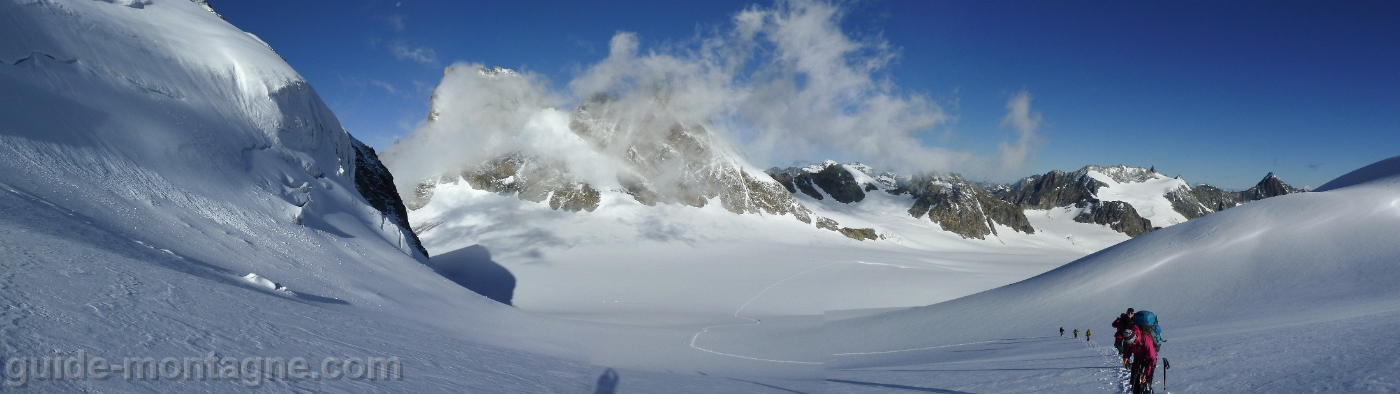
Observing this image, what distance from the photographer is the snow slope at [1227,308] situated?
287 inches

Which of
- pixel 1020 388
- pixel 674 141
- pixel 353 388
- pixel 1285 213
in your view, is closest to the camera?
pixel 353 388

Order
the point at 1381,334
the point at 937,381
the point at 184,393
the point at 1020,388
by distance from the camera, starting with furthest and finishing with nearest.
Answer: the point at 937,381 < the point at 1020,388 < the point at 1381,334 < the point at 184,393

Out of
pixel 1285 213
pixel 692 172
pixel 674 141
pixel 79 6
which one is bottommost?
pixel 1285 213

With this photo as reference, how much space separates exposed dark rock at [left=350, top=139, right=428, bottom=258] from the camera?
102ft

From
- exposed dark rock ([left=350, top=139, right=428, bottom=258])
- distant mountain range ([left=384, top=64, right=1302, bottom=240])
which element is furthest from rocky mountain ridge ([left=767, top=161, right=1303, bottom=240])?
exposed dark rock ([left=350, top=139, right=428, bottom=258])

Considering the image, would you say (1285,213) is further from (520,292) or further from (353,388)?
(520,292)

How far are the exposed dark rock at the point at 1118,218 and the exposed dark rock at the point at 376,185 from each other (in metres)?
178

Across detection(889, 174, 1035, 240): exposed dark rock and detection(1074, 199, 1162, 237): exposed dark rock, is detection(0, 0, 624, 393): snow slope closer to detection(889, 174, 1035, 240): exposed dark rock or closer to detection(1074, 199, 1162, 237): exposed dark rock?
detection(889, 174, 1035, 240): exposed dark rock

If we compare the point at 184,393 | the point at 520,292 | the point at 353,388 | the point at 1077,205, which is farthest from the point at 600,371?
the point at 1077,205

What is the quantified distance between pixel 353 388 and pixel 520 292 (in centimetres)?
3762

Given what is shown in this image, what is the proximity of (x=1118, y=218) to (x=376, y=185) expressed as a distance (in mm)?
185687

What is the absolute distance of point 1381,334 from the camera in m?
7.54

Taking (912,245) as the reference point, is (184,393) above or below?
below

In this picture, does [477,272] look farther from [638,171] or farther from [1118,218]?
[1118,218]
